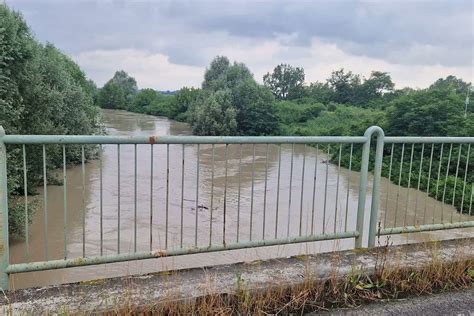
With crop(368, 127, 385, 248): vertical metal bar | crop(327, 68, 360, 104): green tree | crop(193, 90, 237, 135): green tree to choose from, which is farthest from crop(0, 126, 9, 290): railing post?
crop(327, 68, 360, 104): green tree

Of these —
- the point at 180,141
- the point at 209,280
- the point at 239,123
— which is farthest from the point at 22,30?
the point at 239,123

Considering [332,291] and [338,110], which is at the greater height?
[338,110]

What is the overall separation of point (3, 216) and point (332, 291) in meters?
2.01

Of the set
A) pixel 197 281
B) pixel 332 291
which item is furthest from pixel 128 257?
pixel 332 291

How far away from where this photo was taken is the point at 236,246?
114 inches

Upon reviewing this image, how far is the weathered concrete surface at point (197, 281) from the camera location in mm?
2244

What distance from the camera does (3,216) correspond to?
2.29 metres

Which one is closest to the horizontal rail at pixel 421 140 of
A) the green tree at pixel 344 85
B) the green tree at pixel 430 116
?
the green tree at pixel 430 116

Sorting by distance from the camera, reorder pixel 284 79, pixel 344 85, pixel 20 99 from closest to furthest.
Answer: pixel 20 99, pixel 344 85, pixel 284 79

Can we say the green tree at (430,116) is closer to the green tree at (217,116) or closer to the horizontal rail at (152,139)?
the green tree at (217,116)

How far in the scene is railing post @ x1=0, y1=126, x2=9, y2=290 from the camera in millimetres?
2229

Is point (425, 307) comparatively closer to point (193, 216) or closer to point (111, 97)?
point (193, 216)

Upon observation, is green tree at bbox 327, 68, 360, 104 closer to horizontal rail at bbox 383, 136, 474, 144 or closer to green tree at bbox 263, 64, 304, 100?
green tree at bbox 263, 64, 304, 100

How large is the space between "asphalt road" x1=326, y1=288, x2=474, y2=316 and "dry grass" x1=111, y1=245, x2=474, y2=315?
0.20ft
